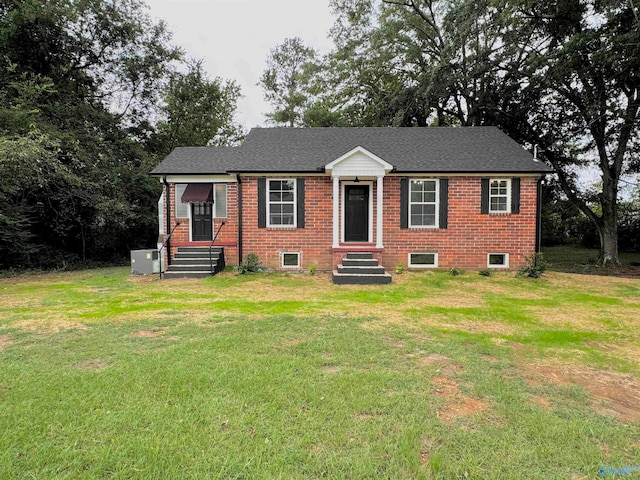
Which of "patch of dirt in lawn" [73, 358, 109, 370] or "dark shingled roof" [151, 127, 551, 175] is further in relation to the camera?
"dark shingled roof" [151, 127, 551, 175]

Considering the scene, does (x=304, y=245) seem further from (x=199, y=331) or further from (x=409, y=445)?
(x=409, y=445)

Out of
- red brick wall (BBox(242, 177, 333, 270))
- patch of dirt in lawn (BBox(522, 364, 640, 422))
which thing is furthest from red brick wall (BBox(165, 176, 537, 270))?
patch of dirt in lawn (BBox(522, 364, 640, 422))

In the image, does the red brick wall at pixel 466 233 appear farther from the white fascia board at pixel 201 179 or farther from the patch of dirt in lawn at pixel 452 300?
the white fascia board at pixel 201 179

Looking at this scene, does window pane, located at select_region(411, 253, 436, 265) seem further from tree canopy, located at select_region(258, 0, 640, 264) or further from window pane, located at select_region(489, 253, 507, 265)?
tree canopy, located at select_region(258, 0, 640, 264)

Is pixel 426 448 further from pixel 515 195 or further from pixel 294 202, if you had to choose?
pixel 515 195

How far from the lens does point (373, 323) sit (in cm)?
541

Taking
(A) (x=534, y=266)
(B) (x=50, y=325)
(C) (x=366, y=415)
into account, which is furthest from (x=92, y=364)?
(A) (x=534, y=266)

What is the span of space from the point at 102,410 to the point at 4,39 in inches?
673

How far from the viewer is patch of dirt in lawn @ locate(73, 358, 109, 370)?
3598mm

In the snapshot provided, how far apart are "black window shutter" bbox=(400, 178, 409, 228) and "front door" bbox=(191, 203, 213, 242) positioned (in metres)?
6.58

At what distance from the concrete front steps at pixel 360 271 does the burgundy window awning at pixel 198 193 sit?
5034 millimetres

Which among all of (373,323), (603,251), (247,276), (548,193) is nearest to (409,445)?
(373,323)

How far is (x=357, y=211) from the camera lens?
11453 mm

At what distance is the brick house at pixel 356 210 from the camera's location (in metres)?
10.8
